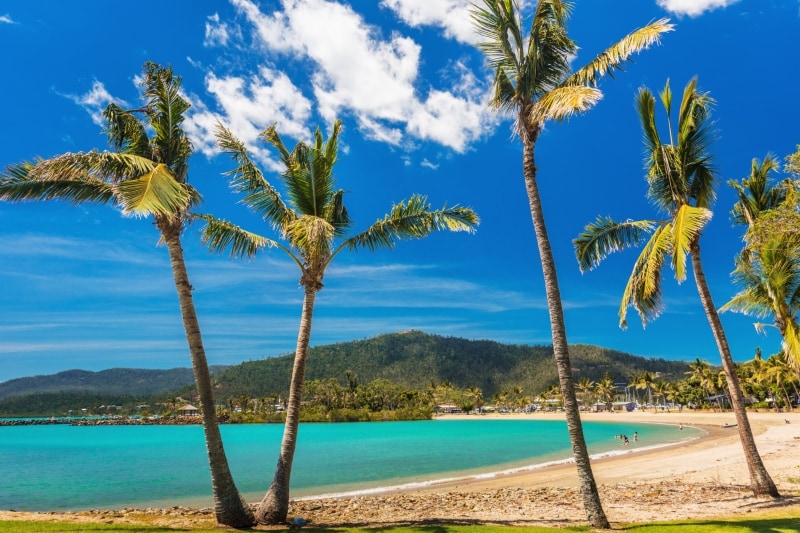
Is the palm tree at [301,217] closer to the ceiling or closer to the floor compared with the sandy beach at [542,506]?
closer to the ceiling

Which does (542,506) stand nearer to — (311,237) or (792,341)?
(792,341)

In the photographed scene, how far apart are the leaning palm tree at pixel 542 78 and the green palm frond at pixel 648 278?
2623 mm

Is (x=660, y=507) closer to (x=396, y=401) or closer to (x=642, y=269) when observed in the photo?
(x=642, y=269)

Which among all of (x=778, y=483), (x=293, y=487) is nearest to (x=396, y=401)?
(x=293, y=487)

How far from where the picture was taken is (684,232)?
8969 millimetres

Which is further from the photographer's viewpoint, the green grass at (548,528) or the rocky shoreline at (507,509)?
the rocky shoreline at (507,509)

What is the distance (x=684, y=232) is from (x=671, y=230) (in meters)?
1.12

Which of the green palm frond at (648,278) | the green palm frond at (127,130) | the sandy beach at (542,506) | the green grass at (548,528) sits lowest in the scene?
the sandy beach at (542,506)

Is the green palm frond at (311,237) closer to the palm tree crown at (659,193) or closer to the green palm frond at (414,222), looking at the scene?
the green palm frond at (414,222)

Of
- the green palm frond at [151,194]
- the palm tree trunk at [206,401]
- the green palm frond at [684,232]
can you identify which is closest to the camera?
the green palm frond at [151,194]

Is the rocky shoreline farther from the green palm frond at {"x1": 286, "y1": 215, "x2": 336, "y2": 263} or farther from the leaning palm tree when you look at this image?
the green palm frond at {"x1": 286, "y1": 215, "x2": 336, "y2": 263}

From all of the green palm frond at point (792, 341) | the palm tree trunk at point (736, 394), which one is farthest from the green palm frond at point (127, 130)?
the green palm frond at point (792, 341)

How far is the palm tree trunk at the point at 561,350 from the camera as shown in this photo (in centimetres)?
846

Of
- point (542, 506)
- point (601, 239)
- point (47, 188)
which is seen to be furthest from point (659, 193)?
point (47, 188)
